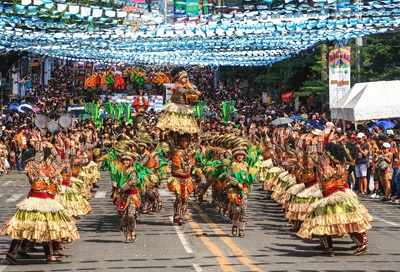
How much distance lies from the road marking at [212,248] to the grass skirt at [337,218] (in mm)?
1339

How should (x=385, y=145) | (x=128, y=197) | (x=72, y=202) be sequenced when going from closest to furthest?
(x=128, y=197) → (x=72, y=202) → (x=385, y=145)

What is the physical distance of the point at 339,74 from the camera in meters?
40.7

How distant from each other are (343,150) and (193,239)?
365 cm

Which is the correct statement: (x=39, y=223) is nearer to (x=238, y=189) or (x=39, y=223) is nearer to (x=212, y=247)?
(x=212, y=247)

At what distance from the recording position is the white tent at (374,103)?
1355 inches

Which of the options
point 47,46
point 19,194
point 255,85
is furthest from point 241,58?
point 19,194

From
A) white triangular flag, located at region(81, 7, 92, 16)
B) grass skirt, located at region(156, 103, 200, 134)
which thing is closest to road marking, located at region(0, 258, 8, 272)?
grass skirt, located at region(156, 103, 200, 134)

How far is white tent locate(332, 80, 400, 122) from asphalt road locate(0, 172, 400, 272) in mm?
10412

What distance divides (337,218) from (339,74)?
25.7m

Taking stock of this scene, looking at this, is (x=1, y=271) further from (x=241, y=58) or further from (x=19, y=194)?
(x=241, y=58)

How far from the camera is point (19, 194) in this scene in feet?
103

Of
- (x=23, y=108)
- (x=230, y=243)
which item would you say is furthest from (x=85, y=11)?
(x=23, y=108)

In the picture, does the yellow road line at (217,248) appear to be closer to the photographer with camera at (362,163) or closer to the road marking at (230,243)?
the road marking at (230,243)

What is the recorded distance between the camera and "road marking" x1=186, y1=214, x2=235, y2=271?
14.5m
